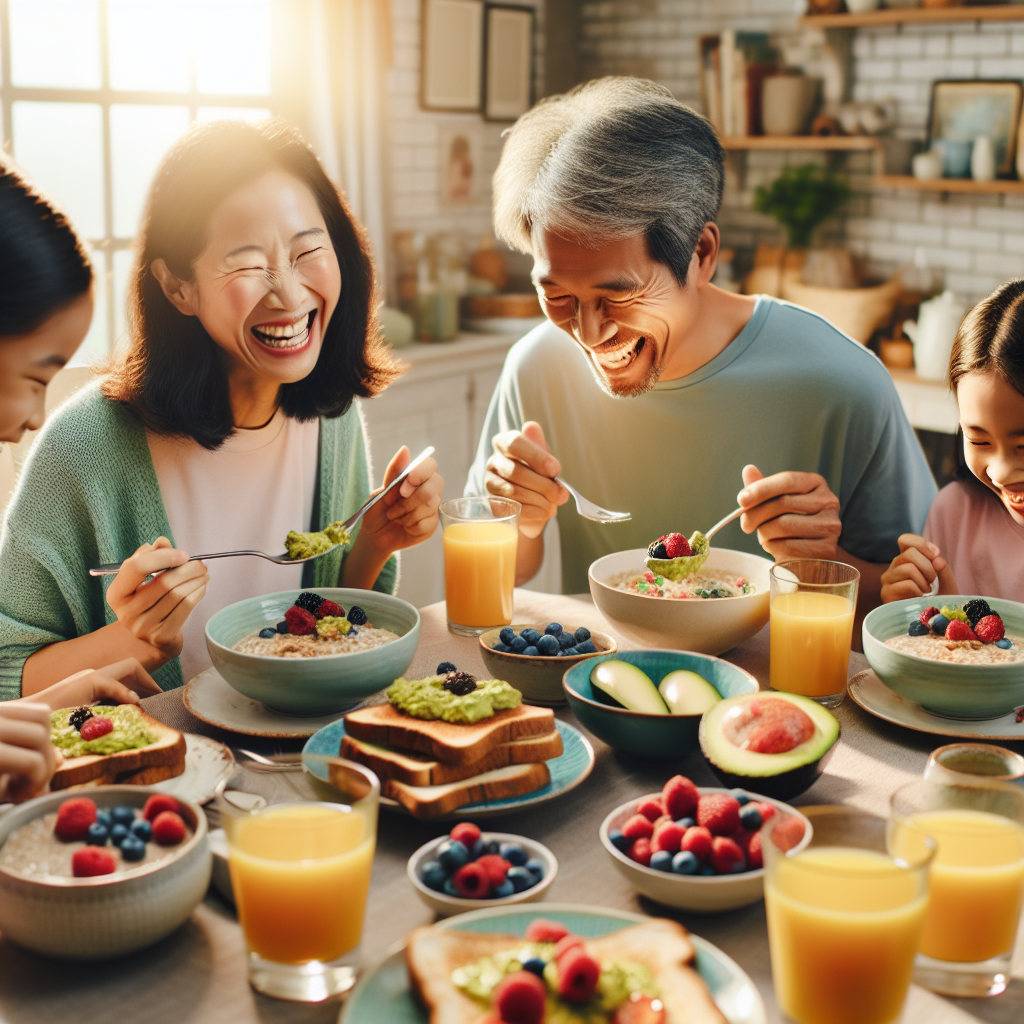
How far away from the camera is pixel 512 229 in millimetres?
1975

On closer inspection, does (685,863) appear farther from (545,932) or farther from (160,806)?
(160,806)

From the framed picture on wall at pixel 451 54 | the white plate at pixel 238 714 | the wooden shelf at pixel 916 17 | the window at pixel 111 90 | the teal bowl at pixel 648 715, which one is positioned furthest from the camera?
the framed picture on wall at pixel 451 54

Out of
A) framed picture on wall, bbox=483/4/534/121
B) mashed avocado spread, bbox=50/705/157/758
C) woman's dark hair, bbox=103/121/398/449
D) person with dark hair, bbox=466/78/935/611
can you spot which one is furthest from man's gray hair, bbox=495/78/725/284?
framed picture on wall, bbox=483/4/534/121

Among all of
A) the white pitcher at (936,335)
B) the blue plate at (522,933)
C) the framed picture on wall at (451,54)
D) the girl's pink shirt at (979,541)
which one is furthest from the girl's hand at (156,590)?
the framed picture on wall at (451,54)

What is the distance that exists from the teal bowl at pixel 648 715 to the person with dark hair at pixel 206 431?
571mm

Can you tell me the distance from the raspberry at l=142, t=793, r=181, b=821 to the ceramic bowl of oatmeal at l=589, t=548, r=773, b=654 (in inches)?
28.2

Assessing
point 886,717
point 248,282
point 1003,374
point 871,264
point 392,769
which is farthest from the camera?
point 871,264

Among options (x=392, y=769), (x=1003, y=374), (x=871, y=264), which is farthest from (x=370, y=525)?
(x=871, y=264)

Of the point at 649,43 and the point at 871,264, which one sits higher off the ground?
the point at 649,43

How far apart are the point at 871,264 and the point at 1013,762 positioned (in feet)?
11.7

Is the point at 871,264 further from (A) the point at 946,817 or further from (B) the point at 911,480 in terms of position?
(A) the point at 946,817

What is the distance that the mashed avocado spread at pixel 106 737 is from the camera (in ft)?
3.68

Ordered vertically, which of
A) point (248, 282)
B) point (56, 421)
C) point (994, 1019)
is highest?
point (248, 282)

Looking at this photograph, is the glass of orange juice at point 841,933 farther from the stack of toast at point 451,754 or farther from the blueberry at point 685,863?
the stack of toast at point 451,754
